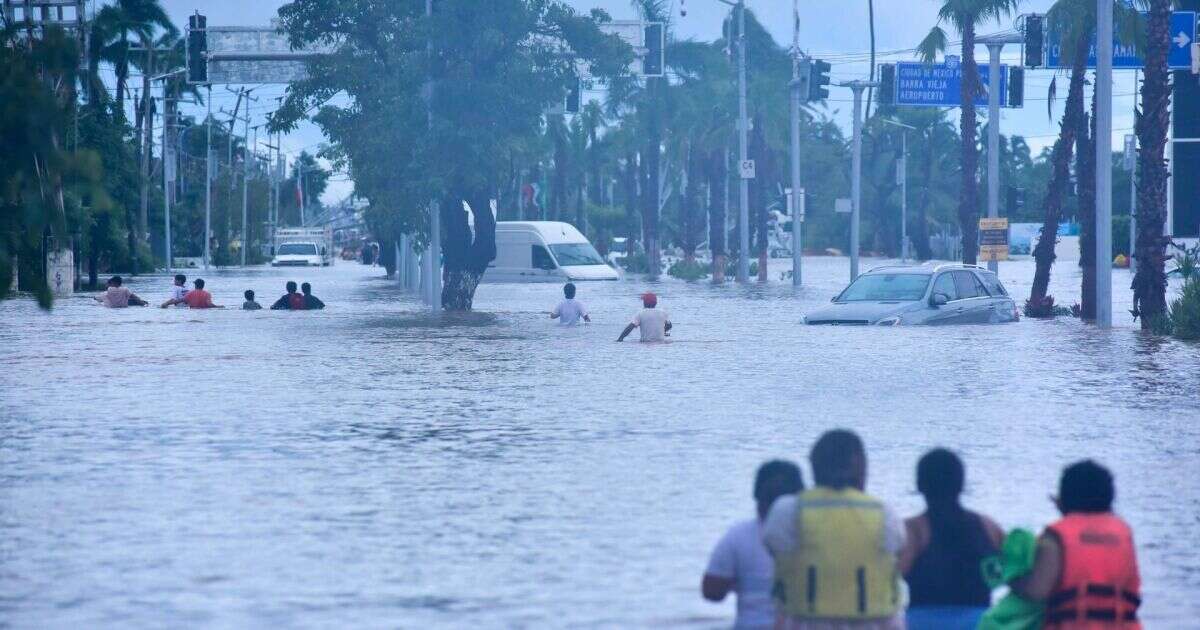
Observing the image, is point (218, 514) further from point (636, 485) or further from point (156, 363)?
point (156, 363)

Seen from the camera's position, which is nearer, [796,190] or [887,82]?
[887,82]

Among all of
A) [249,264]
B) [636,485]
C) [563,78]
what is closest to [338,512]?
[636,485]

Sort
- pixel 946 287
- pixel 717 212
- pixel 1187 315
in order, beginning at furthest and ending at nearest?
pixel 717 212
pixel 946 287
pixel 1187 315

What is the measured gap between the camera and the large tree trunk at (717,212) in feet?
225

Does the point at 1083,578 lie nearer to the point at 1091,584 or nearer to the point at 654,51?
the point at 1091,584

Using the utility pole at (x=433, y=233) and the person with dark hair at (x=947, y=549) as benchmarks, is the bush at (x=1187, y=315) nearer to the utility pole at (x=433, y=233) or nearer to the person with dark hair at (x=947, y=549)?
the utility pole at (x=433, y=233)

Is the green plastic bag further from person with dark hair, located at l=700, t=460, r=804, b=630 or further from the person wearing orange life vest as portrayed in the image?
person with dark hair, located at l=700, t=460, r=804, b=630

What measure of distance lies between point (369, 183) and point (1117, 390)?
24232mm

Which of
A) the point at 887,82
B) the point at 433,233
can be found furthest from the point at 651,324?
the point at 887,82

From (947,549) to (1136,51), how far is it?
117 feet

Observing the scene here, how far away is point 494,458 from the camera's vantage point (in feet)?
47.1

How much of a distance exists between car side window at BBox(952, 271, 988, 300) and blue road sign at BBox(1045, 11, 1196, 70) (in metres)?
8.51

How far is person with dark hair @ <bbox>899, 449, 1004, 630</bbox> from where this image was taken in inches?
266

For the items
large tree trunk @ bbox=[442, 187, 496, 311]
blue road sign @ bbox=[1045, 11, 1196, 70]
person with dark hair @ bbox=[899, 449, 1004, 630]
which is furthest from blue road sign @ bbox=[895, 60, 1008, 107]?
person with dark hair @ bbox=[899, 449, 1004, 630]
